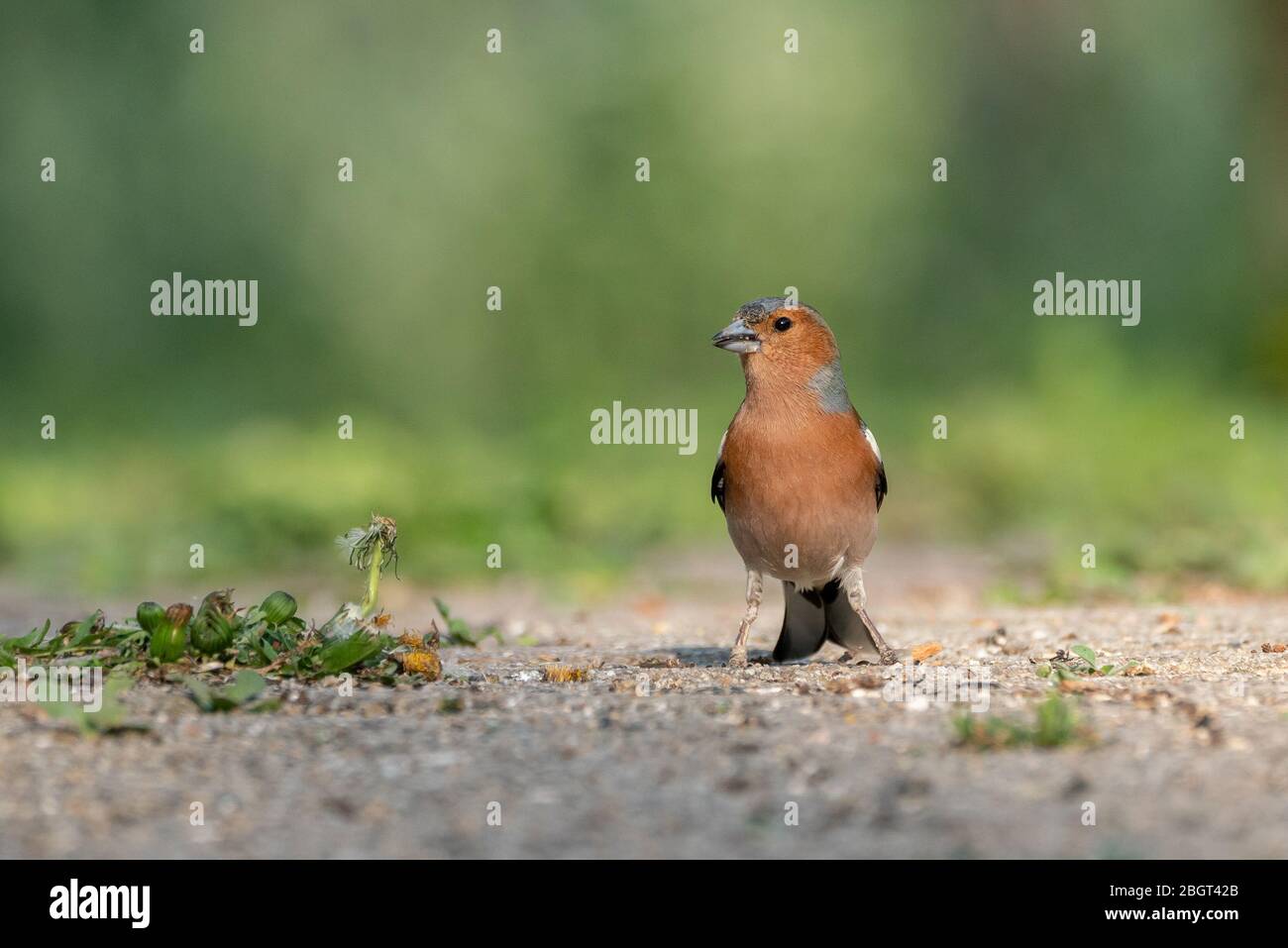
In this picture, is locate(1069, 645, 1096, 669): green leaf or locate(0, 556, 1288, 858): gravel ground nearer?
locate(0, 556, 1288, 858): gravel ground

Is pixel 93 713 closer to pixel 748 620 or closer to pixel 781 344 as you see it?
pixel 748 620

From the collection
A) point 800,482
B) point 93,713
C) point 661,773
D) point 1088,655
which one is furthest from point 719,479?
point 93,713

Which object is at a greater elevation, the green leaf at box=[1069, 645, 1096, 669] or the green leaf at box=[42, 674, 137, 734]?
the green leaf at box=[1069, 645, 1096, 669]

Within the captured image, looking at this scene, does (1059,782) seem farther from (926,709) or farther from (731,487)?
(731,487)

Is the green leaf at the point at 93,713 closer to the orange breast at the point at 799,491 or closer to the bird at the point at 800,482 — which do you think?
the bird at the point at 800,482

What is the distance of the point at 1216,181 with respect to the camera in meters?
20.1

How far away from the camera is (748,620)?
6.95 metres

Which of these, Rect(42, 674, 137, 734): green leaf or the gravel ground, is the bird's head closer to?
the gravel ground

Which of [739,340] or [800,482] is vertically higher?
[739,340]

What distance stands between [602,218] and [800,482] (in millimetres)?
12193

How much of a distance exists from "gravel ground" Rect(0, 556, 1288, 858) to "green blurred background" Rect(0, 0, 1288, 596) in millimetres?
9097

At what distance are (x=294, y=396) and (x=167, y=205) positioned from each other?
10.3ft

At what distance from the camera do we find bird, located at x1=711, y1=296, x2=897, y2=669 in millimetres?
6668

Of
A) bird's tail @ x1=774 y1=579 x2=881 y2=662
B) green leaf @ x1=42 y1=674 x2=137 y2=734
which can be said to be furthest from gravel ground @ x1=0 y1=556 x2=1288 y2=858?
bird's tail @ x1=774 y1=579 x2=881 y2=662
